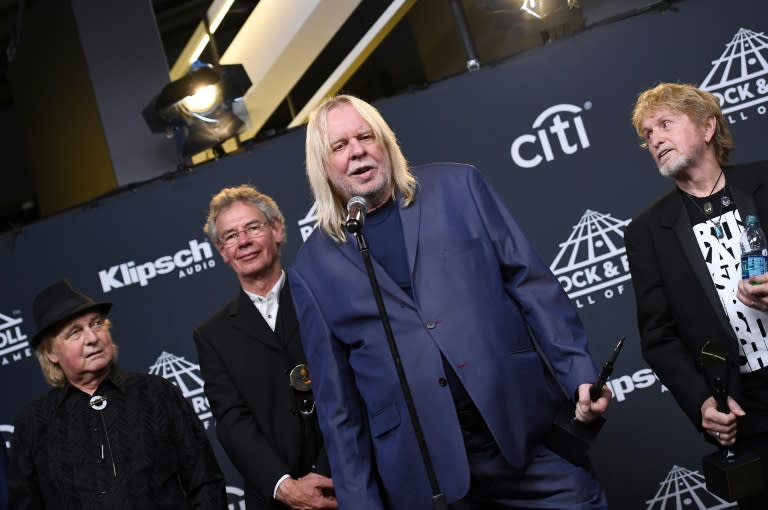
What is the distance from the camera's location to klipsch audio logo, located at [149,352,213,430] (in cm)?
475

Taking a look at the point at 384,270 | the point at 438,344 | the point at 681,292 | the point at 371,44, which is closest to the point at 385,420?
the point at 438,344

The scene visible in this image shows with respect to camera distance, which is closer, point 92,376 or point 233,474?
point 92,376

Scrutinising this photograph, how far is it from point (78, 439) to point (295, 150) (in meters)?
1.83

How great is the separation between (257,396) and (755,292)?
172 centimetres

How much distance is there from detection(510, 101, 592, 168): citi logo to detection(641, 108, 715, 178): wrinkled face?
4.32 ft

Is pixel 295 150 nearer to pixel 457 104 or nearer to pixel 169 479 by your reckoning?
pixel 457 104

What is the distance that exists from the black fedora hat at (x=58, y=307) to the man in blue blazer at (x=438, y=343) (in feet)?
4.18

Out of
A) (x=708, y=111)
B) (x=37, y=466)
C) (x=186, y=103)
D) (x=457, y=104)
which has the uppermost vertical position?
(x=186, y=103)

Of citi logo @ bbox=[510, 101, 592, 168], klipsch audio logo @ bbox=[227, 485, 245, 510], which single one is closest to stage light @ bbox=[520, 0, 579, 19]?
citi logo @ bbox=[510, 101, 592, 168]

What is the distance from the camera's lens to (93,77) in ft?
18.8

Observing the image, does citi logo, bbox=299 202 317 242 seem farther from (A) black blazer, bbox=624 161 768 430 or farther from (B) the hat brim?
(A) black blazer, bbox=624 161 768 430

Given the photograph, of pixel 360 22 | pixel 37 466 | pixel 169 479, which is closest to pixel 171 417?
pixel 169 479

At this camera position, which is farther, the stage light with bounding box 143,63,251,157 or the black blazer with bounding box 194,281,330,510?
the stage light with bounding box 143,63,251,157

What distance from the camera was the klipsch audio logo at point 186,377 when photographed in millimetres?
4754
